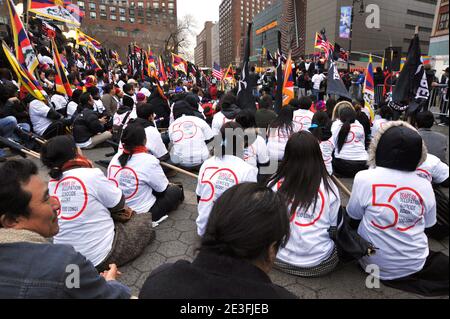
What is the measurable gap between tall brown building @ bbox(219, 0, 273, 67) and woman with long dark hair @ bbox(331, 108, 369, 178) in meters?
115

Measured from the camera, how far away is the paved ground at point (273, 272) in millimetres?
2590

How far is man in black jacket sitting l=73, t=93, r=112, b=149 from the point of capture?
7.12 m

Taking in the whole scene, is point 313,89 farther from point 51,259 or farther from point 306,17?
point 306,17

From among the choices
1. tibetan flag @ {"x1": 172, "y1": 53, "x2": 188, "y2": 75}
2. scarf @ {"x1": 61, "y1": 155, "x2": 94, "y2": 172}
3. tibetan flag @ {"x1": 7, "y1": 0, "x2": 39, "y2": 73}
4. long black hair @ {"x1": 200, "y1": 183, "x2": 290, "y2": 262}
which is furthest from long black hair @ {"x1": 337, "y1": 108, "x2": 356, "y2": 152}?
tibetan flag @ {"x1": 172, "y1": 53, "x2": 188, "y2": 75}

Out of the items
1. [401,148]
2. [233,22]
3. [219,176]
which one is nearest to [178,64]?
[219,176]

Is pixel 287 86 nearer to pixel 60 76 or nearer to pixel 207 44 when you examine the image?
pixel 60 76

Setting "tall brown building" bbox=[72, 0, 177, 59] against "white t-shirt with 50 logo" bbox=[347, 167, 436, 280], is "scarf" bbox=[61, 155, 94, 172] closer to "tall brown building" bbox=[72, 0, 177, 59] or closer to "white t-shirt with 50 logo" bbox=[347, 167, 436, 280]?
"white t-shirt with 50 logo" bbox=[347, 167, 436, 280]

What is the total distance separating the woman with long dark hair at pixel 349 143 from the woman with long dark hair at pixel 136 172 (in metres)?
3.25

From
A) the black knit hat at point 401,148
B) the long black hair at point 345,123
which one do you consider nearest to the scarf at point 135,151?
the black knit hat at point 401,148

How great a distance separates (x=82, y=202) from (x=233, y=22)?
442 feet

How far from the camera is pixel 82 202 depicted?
2.59 m

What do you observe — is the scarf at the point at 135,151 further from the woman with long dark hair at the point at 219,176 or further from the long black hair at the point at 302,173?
the long black hair at the point at 302,173

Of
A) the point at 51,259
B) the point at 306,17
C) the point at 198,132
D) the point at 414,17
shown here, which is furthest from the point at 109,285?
the point at 414,17

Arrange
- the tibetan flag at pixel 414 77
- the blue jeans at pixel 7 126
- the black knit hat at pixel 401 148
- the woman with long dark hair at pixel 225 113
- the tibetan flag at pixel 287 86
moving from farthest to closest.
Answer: the tibetan flag at pixel 287 86, the woman with long dark hair at pixel 225 113, the blue jeans at pixel 7 126, the tibetan flag at pixel 414 77, the black knit hat at pixel 401 148
